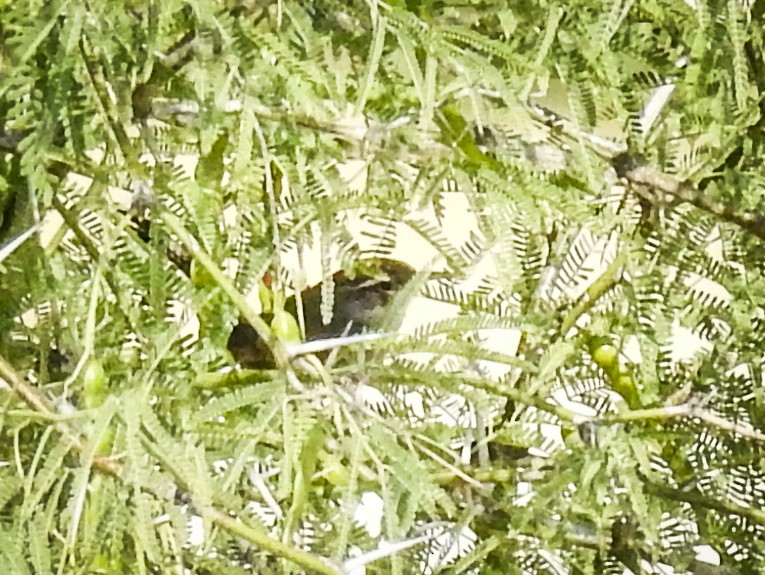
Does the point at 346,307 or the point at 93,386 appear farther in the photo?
the point at 346,307

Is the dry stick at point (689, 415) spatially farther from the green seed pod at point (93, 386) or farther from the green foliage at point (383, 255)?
the green seed pod at point (93, 386)

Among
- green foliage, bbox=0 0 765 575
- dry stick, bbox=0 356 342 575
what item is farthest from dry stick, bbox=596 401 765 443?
dry stick, bbox=0 356 342 575

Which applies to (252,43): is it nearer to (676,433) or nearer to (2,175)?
(2,175)

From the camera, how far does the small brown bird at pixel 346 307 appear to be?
0.35 m

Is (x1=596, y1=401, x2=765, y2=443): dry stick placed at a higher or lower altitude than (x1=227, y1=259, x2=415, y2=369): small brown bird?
lower

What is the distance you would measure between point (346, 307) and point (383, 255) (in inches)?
2.4

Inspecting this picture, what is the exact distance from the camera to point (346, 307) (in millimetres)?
391

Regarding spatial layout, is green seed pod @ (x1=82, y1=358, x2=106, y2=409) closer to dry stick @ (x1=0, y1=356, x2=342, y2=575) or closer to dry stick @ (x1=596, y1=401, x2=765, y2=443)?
dry stick @ (x1=0, y1=356, x2=342, y2=575)

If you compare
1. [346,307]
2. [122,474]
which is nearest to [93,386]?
[122,474]

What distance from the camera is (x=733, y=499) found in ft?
1.14

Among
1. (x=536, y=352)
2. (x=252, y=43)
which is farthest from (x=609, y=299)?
(x=252, y=43)

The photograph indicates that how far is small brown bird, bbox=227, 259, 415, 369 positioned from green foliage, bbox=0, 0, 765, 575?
0.02 m

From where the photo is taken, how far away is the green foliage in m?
0.27

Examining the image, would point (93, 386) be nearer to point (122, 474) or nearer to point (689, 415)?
point (122, 474)
